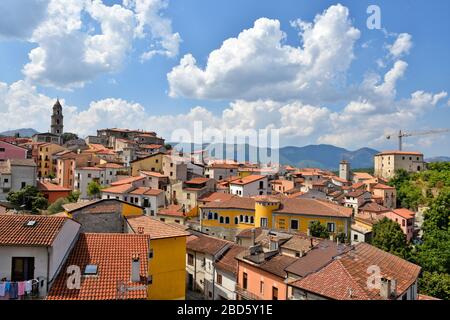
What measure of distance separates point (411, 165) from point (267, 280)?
51.2 metres

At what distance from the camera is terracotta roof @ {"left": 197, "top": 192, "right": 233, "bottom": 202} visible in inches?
1029

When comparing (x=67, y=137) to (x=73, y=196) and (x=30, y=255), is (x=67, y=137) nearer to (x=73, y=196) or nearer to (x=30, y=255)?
(x=73, y=196)

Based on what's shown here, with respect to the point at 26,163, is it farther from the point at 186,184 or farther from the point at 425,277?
the point at 425,277

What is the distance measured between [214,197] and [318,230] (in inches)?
375

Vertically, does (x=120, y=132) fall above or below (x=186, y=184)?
above

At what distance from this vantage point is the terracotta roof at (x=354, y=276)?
7562 mm

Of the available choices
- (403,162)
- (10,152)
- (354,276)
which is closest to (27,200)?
(10,152)

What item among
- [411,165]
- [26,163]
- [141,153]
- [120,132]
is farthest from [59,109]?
[411,165]

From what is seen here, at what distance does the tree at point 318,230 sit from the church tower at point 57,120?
47826 millimetres

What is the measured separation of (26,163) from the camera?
28.9 m

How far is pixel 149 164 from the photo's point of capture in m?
35.3

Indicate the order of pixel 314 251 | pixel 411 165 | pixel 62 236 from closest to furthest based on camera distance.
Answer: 1. pixel 62 236
2. pixel 314 251
3. pixel 411 165

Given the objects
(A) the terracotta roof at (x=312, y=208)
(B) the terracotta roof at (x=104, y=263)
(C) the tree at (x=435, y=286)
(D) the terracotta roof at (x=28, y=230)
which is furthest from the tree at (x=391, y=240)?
(D) the terracotta roof at (x=28, y=230)

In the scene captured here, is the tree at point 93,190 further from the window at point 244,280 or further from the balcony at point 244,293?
the window at point 244,280
